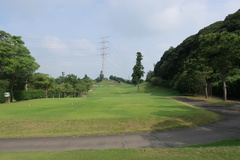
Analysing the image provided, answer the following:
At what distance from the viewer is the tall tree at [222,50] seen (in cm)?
2150

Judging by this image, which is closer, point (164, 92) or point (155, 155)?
point (155, 155)

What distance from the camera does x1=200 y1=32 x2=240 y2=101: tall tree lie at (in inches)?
846

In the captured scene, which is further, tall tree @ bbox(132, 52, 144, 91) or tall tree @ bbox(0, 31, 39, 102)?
tall tree @ bbox(132, 52, 144, 91)

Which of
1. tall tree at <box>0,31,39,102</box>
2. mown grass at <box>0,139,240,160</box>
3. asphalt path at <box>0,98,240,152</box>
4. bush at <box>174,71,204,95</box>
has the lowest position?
asphalt path at <box>0,98,240,152</box>

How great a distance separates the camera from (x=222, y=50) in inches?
869

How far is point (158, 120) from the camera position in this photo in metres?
11.9

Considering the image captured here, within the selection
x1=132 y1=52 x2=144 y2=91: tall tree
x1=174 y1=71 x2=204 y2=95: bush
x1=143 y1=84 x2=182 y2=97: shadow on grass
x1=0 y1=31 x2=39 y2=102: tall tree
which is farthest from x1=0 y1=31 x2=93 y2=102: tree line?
x1=174 y1=71 x2=204 y2=95: bush

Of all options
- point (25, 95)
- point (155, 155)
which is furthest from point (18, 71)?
point (155, 155)

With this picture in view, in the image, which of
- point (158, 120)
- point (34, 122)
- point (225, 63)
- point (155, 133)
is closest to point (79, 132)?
point (34, 122)

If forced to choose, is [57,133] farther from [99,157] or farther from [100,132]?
[99,157]

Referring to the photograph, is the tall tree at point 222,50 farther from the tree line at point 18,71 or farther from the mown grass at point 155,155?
the tree line at point 18,71

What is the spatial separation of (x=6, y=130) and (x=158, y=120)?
10836 mm

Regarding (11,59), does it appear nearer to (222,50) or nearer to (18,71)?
(18,71)

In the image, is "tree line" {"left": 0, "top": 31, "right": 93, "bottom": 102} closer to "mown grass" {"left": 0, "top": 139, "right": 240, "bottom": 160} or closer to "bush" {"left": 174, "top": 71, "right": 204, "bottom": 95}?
"mown grass" {"left": 0, "top": 139, "right": 240, "bottom": 160}
